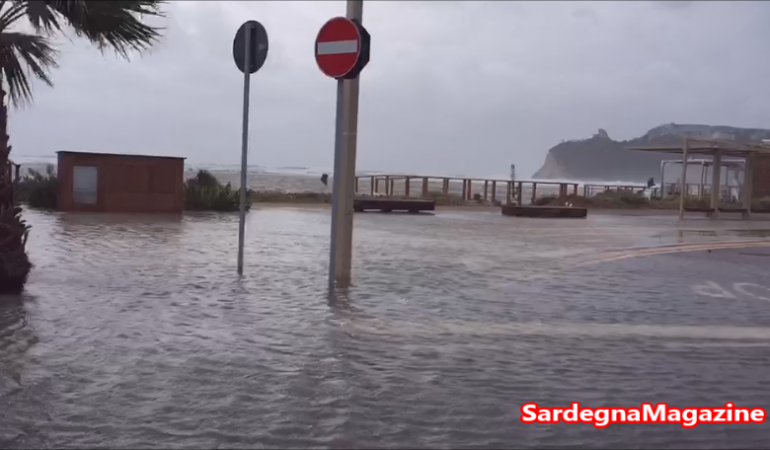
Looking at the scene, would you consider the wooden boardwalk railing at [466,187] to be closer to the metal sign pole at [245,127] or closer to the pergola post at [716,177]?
the pergola post at [716,177]

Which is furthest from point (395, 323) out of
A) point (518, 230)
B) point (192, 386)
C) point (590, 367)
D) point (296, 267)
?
point (518, 230)

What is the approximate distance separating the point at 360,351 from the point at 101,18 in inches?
169

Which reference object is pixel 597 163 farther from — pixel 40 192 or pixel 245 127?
pixel 245 127

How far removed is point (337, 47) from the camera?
8.34 meters

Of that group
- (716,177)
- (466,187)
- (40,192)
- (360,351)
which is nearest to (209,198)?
(40,192)

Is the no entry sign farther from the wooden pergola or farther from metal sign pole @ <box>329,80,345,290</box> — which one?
the wooden pergola

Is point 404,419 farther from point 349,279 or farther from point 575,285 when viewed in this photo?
point 575,285

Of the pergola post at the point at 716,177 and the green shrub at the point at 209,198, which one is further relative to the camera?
the pergola post at the point at 716,177

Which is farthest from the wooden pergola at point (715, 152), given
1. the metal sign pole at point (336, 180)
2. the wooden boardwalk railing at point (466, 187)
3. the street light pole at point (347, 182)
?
the metal sign pole at point (336, 180)

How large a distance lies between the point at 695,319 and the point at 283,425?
15.4 ft

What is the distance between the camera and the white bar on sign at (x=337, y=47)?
8.22 m

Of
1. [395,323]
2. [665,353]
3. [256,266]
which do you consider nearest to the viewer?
[665,353]

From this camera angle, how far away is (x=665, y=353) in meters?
6.18

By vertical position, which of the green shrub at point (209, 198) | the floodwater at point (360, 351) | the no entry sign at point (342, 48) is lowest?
the floodwater at point (360, 351)
